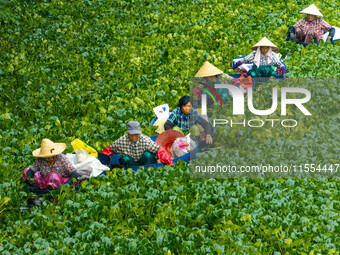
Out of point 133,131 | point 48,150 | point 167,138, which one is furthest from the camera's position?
point 167,138

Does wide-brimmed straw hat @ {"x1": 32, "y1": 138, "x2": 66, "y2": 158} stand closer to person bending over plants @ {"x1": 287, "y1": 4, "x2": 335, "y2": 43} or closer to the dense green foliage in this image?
the dense green foliage

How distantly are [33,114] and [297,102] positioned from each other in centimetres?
497

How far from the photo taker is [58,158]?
25.3ft

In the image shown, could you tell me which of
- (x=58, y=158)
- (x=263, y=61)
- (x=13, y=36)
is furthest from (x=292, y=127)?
(x=13, y=36)

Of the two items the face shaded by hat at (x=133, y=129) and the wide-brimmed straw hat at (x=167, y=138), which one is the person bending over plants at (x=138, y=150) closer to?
the face shaded by hat at (x=133, y=129)

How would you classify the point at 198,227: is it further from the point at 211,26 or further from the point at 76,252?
the point at 211,26

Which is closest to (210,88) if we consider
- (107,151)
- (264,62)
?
(264,62)

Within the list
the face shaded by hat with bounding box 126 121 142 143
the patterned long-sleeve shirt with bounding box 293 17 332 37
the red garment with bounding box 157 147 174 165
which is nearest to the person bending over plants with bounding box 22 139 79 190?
the face shaded by hat with bounding box 126 121 142 143

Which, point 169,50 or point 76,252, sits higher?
point 169,50

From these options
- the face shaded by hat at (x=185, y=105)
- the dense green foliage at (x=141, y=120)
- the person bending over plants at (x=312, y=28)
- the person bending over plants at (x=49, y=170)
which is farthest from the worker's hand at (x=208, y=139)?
the person bending over plants at (x=312, y=28)

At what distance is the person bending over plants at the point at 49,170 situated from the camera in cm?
755

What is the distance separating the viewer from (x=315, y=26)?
43.5 feet

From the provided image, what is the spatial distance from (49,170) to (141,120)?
2.72 m

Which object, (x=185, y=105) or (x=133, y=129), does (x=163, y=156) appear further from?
(x=185, y=105)
